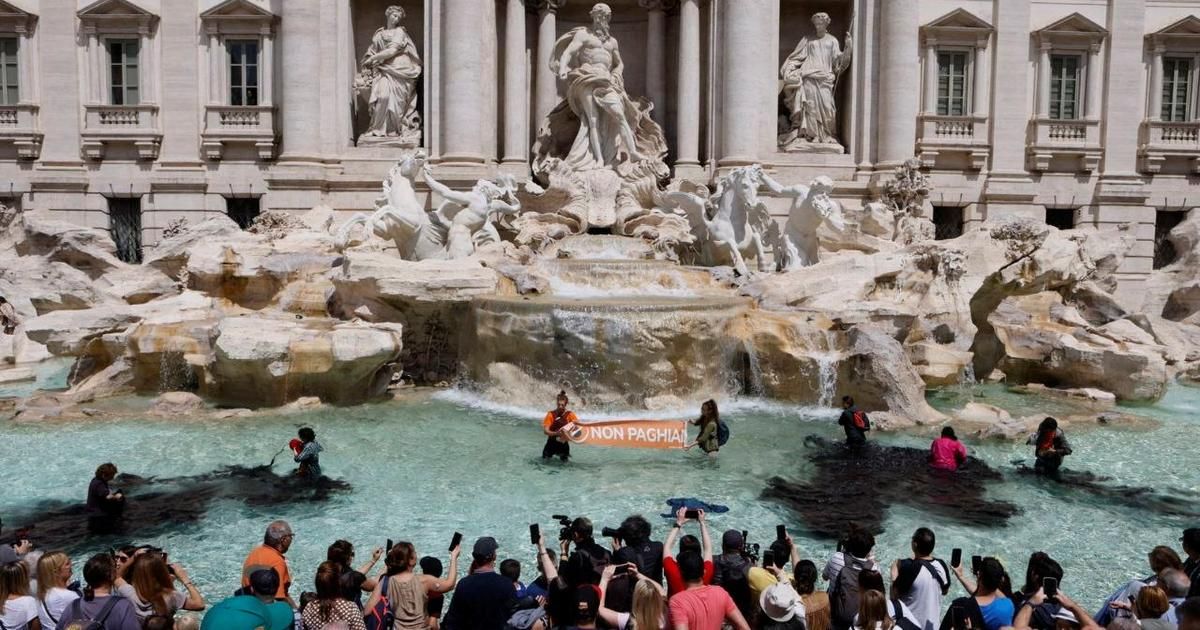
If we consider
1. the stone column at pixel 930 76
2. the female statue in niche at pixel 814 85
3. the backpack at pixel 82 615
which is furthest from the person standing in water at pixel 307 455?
the stone column at pixel 930 76

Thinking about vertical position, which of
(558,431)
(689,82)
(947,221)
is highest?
(689,82)

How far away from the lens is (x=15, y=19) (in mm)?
18094

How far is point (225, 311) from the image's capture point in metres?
13.2

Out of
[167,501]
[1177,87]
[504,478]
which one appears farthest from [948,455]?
[1177,87]

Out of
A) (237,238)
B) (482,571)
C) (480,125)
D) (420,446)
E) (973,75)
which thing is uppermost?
(973,75)

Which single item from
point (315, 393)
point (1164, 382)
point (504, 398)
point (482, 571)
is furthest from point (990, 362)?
point (482, 571)

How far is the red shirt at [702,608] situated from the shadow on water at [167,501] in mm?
4656

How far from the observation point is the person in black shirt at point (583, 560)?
12.9ft

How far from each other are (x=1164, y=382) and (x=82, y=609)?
44.6ft

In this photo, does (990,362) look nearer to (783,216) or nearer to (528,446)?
(783,216)

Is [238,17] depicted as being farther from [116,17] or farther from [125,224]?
[125,224]

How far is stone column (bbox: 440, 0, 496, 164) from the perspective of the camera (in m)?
17.5

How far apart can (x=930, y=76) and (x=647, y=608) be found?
18401 millimetres

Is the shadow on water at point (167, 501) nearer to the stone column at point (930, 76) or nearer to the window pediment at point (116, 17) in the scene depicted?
the window pediment at point (116, 17)
